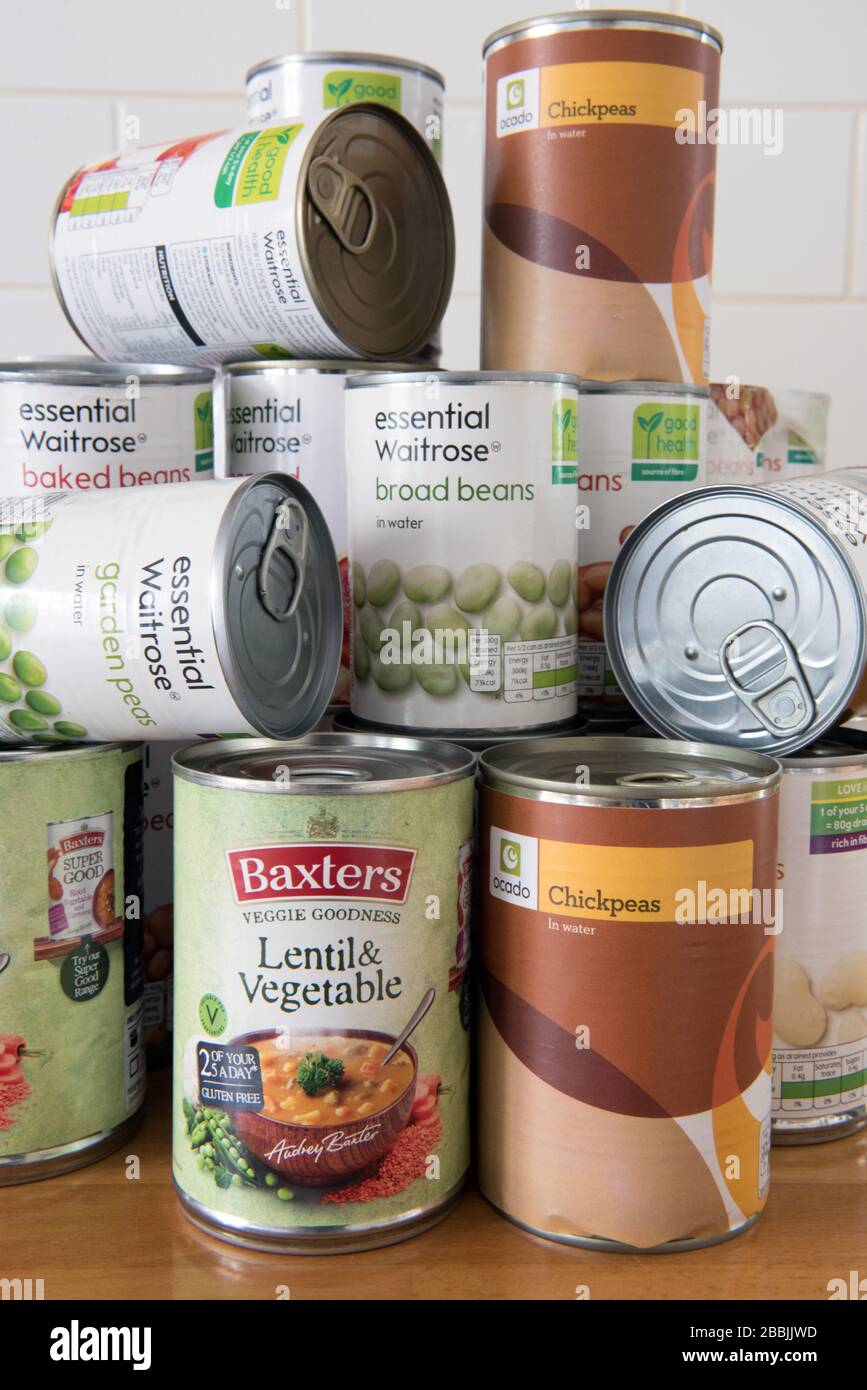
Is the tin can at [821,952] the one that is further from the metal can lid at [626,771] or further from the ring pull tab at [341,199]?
the ring pull tab at [341,199]

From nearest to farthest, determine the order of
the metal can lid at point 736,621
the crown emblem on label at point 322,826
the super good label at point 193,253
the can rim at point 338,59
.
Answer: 1. the crown emblem on label at point 322,826
2. the metal can lid at point 736,621
3. the super good label at point 193,253
4. the can rim at point 338,59

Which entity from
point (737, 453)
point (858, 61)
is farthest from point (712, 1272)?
point (858, 61)

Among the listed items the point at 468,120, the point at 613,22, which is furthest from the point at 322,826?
the point at 468,120

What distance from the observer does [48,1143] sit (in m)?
0.98

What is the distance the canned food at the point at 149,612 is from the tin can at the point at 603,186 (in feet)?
1.20

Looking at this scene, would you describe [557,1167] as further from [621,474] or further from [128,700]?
[621,474]

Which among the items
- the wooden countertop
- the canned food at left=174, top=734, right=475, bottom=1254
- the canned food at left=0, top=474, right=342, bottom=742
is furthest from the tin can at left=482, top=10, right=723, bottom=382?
the wooden countertop

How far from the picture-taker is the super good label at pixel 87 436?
3.39 feet

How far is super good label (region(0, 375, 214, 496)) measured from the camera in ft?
3.39

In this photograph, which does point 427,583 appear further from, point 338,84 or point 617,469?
point 338,84

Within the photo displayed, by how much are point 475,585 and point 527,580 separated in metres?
0.04

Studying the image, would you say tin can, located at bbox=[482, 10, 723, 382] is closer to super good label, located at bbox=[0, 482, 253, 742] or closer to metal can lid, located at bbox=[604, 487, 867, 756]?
metal can lid, located at bbox=[604, 487, 867, 756]

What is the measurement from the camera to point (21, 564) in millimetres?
915

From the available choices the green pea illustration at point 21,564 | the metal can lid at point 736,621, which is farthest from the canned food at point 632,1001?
the green pea illustration at point 21,564
